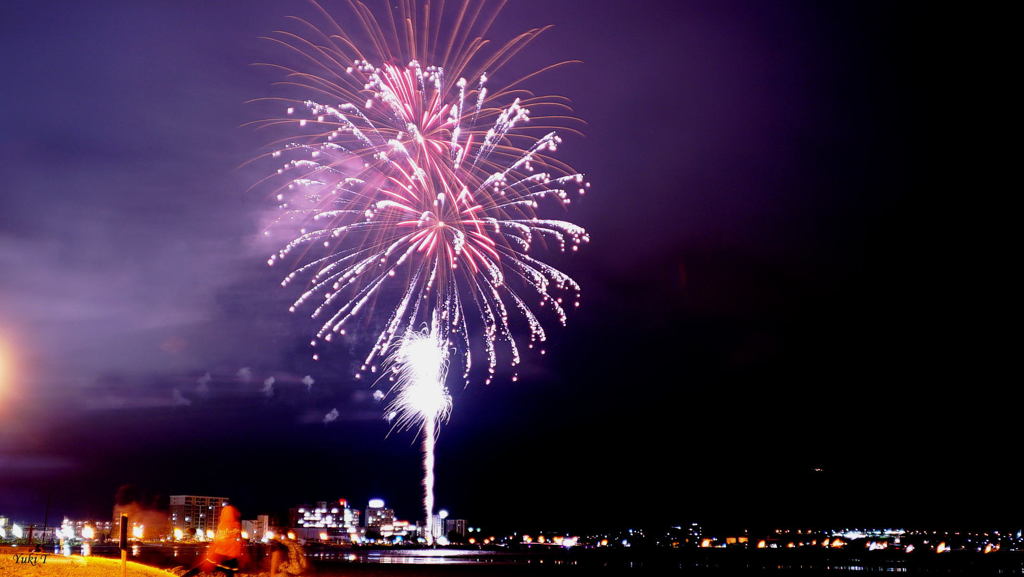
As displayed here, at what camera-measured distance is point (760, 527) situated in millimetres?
189875

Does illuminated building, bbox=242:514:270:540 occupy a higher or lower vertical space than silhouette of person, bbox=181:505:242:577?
lower

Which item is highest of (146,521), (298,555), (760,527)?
(298,555)

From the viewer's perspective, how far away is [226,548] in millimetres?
12820

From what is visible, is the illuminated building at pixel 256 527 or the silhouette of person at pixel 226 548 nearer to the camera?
the silhouette of person at pixel 226 548

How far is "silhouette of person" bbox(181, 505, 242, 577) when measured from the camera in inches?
504

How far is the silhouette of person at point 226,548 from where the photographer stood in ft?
42.0

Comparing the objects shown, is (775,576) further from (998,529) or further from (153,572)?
(998,529)

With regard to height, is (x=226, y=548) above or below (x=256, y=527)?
above

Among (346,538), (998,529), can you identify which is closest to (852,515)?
(998,529)

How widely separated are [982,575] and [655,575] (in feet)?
53.9

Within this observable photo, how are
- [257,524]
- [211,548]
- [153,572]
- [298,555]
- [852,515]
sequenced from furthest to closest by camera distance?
[852,515] < [257,524] < [153,572] < [298,555] < [211,548]

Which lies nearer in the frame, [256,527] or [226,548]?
[226,548]

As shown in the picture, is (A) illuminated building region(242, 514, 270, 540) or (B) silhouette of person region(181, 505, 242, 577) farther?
(A) illuminated building region(242, 514, 270, 540)

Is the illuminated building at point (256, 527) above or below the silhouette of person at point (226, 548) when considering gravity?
below
